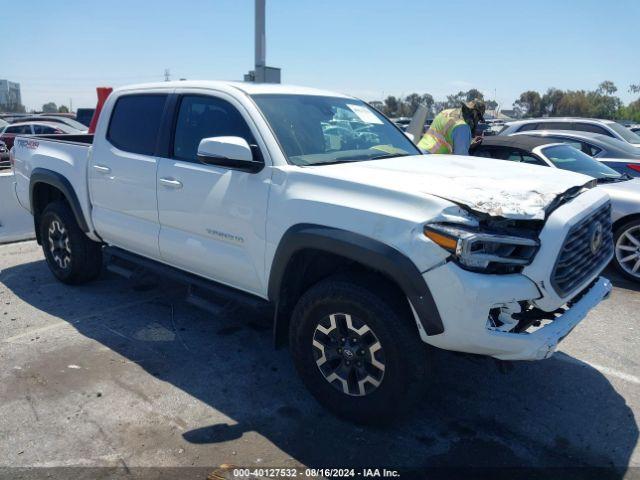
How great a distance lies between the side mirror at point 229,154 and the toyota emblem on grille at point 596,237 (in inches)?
78.7

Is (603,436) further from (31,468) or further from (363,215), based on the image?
(31,468)

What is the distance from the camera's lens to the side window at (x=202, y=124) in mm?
3797

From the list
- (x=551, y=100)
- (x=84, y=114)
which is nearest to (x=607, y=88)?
(x=551, y=100)

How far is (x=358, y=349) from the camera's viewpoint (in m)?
3.10

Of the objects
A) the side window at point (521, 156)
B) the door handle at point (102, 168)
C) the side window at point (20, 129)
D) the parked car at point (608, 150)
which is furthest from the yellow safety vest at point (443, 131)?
the side window at point (20, 129)

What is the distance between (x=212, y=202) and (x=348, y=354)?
1395mm

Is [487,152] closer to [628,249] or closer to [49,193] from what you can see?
[628,249]

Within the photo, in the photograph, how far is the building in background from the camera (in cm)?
8238

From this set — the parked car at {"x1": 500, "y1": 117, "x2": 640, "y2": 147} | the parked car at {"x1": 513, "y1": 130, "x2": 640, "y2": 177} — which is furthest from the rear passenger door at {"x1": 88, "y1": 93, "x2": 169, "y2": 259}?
the parked car at {"x1": 500, "y1": 117, "x2": 640, "y2": 147}

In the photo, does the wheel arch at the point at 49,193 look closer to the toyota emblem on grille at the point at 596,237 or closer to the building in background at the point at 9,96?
the toyota emblem on grille at the point at 596,237

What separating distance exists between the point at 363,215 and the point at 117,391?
207 cm

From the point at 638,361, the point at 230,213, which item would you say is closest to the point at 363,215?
the point at 230,213

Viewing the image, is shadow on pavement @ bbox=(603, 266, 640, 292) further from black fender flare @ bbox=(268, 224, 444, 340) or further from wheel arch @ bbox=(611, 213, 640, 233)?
black fender flare @ bbox=(268, 224, 444, 340)

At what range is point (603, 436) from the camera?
10.4ft
